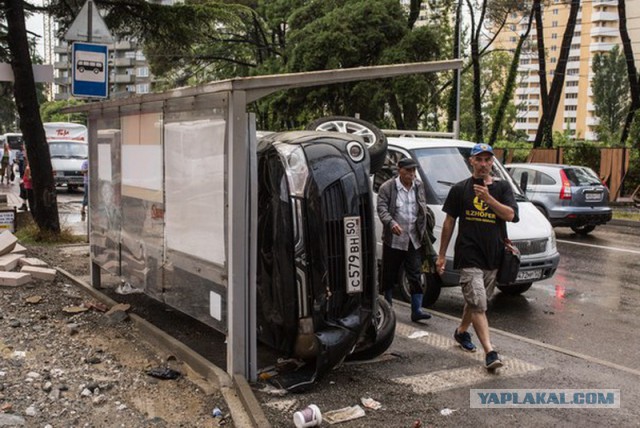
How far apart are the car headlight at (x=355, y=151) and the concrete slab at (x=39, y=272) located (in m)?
5.13

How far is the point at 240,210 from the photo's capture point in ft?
16.2

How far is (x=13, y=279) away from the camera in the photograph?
8133 mm

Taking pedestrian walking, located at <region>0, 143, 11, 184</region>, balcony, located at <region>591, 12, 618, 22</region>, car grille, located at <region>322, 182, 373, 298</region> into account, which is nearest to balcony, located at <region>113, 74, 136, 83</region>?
balcony, located at <region>591, 12, 618, 22</region>

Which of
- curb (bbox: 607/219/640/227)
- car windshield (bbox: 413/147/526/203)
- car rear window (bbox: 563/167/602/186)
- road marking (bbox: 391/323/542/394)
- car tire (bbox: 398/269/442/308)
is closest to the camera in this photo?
road marking (bbox: 391/323/542/394)

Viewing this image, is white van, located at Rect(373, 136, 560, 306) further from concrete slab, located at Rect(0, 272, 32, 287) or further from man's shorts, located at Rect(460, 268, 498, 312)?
concrete slab, located at Rect(0, 272, 32, 287)

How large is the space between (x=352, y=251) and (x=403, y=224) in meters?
2.04

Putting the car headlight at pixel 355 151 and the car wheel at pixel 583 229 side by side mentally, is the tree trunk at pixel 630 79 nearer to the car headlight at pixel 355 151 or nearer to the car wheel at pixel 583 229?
the car wheel at pixel 583 229

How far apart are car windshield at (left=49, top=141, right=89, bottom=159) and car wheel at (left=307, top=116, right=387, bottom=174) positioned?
75.3ft

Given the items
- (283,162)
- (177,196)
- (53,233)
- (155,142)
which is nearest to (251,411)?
(283,162)

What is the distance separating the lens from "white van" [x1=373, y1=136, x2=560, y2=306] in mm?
8180

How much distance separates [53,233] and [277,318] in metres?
8.22

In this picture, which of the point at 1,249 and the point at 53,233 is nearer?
the point at 1,249

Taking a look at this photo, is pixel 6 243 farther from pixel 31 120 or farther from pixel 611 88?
pixel 611 88

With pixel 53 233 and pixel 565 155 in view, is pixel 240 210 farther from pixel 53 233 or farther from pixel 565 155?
pixel 565 155
